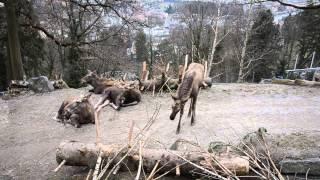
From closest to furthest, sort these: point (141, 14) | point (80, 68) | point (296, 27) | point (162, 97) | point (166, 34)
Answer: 1. point (162, 97)
2. point (141, 14)
3. point (80, 68)
4. point (166, 34)
5. point (296, 27)

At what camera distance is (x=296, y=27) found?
3472 centimetres

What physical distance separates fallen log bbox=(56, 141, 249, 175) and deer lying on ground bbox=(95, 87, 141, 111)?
4167 millimetres

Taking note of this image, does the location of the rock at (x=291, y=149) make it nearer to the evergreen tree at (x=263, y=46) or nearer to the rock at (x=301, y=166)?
the rock at (x=301, y=166)

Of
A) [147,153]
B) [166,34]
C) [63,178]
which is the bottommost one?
[63,178]

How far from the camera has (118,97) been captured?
1031 centimetres

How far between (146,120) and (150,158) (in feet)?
10.7

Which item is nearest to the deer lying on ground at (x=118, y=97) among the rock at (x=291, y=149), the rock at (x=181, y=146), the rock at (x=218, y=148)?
the rock at (x=181, y=146)

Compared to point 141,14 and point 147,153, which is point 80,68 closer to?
point 141,14

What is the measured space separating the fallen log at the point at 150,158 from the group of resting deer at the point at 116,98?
6.54 feet

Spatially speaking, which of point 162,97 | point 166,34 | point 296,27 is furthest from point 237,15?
point 162,97

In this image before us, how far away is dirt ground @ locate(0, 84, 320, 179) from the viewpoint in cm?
673

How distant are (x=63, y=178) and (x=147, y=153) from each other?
1347 millimetres

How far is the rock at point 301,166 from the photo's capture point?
5.28m

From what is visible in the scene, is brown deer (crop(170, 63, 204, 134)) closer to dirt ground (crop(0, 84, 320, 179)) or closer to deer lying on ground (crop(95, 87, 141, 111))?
dirt ground (crop(0, 84, 320, 179))
